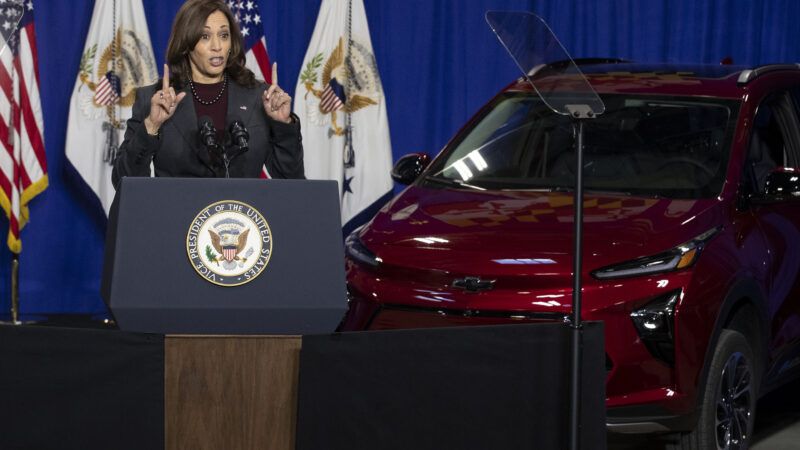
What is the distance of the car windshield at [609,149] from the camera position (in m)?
6.09

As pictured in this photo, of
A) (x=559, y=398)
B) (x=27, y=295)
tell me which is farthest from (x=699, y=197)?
(x=27, y=295)

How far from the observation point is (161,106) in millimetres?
4301

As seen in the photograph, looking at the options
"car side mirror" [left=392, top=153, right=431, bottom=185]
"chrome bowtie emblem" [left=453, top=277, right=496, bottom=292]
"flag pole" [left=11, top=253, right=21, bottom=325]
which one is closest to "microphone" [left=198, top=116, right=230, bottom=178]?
"chrome bowtie emblem" [left=453, top=277, right=496, bottom=292]

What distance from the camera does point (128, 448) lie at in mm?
3561

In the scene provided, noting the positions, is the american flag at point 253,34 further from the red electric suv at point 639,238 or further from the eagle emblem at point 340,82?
the red electric suv at point 639,238

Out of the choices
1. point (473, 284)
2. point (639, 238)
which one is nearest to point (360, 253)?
point (473, 284)

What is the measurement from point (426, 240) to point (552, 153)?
1117mm

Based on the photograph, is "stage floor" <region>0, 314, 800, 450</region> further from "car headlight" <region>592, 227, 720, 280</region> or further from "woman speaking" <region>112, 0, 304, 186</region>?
"woman speaking" <region>112, 0, 304, 186</region>

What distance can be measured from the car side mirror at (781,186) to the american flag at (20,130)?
5331mm

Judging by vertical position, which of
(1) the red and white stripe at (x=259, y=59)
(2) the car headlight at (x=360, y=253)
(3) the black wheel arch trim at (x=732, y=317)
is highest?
(1) the red and white stripe at (x=259, y=59)

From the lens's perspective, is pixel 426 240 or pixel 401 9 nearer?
pixel 426 240

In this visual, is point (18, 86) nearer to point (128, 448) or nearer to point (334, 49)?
point (334, 49)

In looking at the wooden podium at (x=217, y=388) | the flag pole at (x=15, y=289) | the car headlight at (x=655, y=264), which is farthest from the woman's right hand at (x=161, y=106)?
the flag pole at (x=15, y=289)

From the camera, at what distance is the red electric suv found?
17.0 ft
